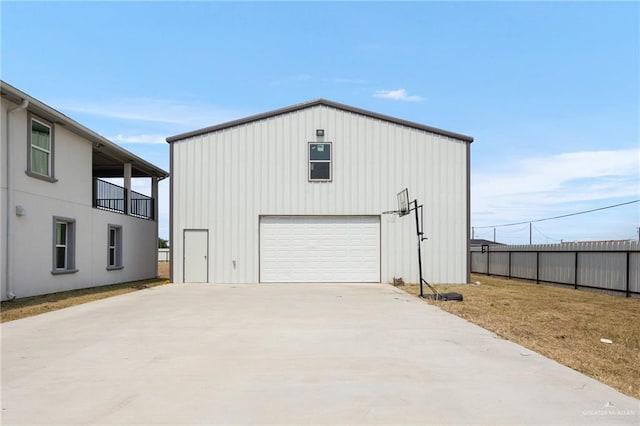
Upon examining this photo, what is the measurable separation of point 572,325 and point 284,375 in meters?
6.16

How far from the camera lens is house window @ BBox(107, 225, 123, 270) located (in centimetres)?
1930

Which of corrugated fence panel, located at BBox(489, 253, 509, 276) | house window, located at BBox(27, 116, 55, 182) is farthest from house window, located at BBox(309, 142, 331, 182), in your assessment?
corrugated fence panel, located at BBox(489, 253, 509, 276)

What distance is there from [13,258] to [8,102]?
3789 mm

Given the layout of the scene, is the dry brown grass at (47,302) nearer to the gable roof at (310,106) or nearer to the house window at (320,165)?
the gable roof at (310,106)

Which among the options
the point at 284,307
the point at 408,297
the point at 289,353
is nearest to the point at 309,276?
the point at 408,297

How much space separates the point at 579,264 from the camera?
57.7 feet

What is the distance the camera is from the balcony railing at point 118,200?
18.7 metres

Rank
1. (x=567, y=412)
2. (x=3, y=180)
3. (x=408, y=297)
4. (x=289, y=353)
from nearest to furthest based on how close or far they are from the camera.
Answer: (x=567, y=412) < (x=289, y=353) < (x=3, y=180) < (x=408, y=297)

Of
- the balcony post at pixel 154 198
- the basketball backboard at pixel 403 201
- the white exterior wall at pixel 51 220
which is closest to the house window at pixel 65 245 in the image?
the white exterior wall at pixel 51 220

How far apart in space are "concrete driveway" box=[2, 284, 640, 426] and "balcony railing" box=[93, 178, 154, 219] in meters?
9.59

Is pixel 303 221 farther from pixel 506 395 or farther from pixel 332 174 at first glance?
pixel 506 395

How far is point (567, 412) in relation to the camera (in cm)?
439

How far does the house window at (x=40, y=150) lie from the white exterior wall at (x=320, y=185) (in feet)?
15.9

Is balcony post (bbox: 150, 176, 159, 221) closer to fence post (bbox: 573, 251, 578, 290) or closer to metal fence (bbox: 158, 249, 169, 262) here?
fence post (bbox: 573, 251, 578, 290)
